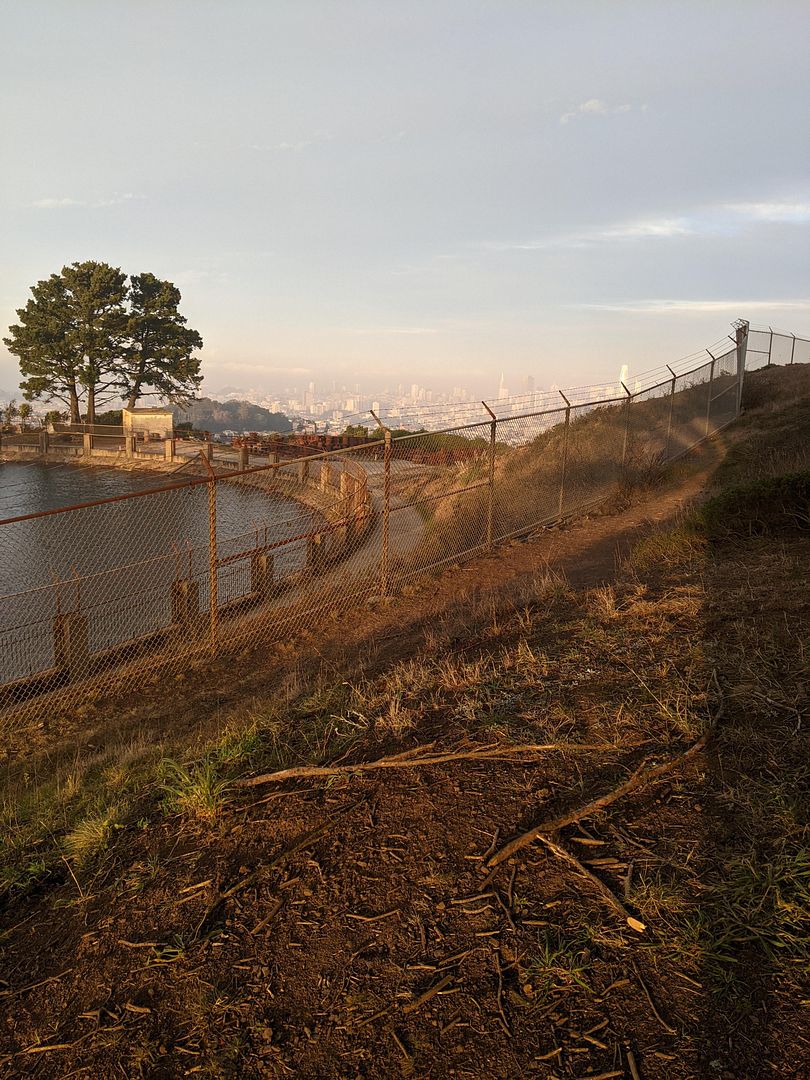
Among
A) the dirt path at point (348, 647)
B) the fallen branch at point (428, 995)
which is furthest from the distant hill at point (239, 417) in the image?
the fallen branch at point (428, 995)

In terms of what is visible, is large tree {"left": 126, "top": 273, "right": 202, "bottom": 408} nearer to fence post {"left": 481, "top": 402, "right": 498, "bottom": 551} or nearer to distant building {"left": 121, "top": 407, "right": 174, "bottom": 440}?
distant building {"left": 121, "top": 407, "right": 174, "bottom": 440}

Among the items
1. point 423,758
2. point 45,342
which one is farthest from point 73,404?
point 423,758

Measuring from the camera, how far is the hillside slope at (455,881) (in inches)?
88.5

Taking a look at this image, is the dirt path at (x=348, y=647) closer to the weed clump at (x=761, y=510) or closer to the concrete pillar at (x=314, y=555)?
the weed clump at (x=761, y=510)

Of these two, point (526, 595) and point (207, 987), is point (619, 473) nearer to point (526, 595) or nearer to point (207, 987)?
point (526, 595)

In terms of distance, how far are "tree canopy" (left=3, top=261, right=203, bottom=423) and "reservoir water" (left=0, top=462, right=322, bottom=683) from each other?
603 inches

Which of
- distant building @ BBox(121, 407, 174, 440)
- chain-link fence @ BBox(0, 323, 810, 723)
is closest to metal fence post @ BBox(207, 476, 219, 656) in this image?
chain-link fence @ BBox(0, 323, 810, 723)

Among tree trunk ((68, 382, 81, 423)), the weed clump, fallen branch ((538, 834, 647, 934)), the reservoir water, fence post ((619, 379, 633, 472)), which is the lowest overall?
the reservoir water

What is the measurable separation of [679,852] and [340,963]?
1338mm

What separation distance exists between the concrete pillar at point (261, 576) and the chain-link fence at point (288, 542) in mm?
35

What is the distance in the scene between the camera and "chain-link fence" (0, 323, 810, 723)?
8734mm

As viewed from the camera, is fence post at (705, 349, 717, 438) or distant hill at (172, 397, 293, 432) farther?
distant hill at (172, 397, 293, 432)

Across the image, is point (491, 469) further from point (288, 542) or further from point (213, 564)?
point (213, 564)

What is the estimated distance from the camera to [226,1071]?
7.34ft
